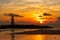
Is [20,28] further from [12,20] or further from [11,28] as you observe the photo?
[12,20]

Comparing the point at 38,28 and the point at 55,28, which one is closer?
the point at 55,28

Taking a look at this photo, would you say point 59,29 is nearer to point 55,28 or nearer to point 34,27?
point 55,28

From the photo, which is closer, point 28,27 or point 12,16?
point 12,16

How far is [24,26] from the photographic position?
105938 mm

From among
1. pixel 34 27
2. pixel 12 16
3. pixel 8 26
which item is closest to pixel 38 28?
pixel 34 27

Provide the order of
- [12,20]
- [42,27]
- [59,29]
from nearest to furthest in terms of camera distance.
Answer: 1. [12,20]
2. [59,29]
3. [42,27]

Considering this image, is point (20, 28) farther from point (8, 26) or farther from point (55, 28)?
point (55, 28)

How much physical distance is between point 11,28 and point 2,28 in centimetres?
394

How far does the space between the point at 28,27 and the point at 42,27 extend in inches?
241

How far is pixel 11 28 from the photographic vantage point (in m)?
97.6

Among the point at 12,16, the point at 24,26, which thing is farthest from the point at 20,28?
the point at 12,16

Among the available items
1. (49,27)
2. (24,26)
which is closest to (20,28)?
(24,26)

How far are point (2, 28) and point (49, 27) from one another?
1627cm

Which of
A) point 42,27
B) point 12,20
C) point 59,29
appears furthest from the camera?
point 42,27
